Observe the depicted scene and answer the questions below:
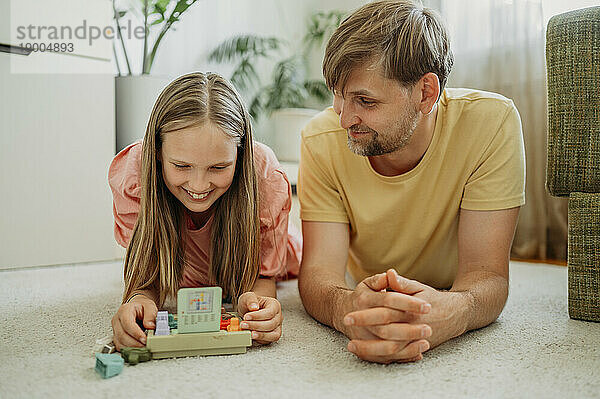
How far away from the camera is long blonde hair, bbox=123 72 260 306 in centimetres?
103

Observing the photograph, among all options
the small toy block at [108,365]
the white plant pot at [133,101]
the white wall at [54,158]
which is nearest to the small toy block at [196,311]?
the small toy block at [108,365]

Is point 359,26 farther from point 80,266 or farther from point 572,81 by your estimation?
point 80,266

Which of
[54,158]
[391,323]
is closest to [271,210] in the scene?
[391,323]

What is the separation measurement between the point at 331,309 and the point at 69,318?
0.51m

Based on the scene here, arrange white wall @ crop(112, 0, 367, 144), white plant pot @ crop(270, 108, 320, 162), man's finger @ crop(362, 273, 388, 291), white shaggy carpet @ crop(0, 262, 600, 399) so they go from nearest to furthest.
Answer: white shaggy carpet @ crop(0, 262, 600, 399), man's finger @ crop(362, 273, 388, 291), white plant pot @ crop(270, 108, 320, 162), white wall @ crop(112, 0, 367, 144)

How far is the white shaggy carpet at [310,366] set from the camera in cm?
71

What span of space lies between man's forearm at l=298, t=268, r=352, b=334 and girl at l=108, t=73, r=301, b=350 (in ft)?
0.25

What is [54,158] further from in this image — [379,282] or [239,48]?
[379,282]

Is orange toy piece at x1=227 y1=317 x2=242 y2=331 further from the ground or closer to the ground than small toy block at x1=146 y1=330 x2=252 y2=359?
further from the ground

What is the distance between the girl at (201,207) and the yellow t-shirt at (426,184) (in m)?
0.10

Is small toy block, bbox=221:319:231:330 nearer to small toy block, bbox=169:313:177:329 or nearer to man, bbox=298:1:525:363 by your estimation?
small toy block, bbox=169:313:177:329

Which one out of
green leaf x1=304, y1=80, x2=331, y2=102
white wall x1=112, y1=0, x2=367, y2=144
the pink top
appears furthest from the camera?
green leaf x1=304, y1=80, x2=331, y2=102

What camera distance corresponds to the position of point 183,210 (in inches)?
45.7

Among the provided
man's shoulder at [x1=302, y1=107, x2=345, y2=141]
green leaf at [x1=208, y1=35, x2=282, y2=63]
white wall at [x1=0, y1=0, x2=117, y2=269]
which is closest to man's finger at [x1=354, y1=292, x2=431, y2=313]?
man's shoulder at [x1=302, y1=107, x2=345, y2=141]
